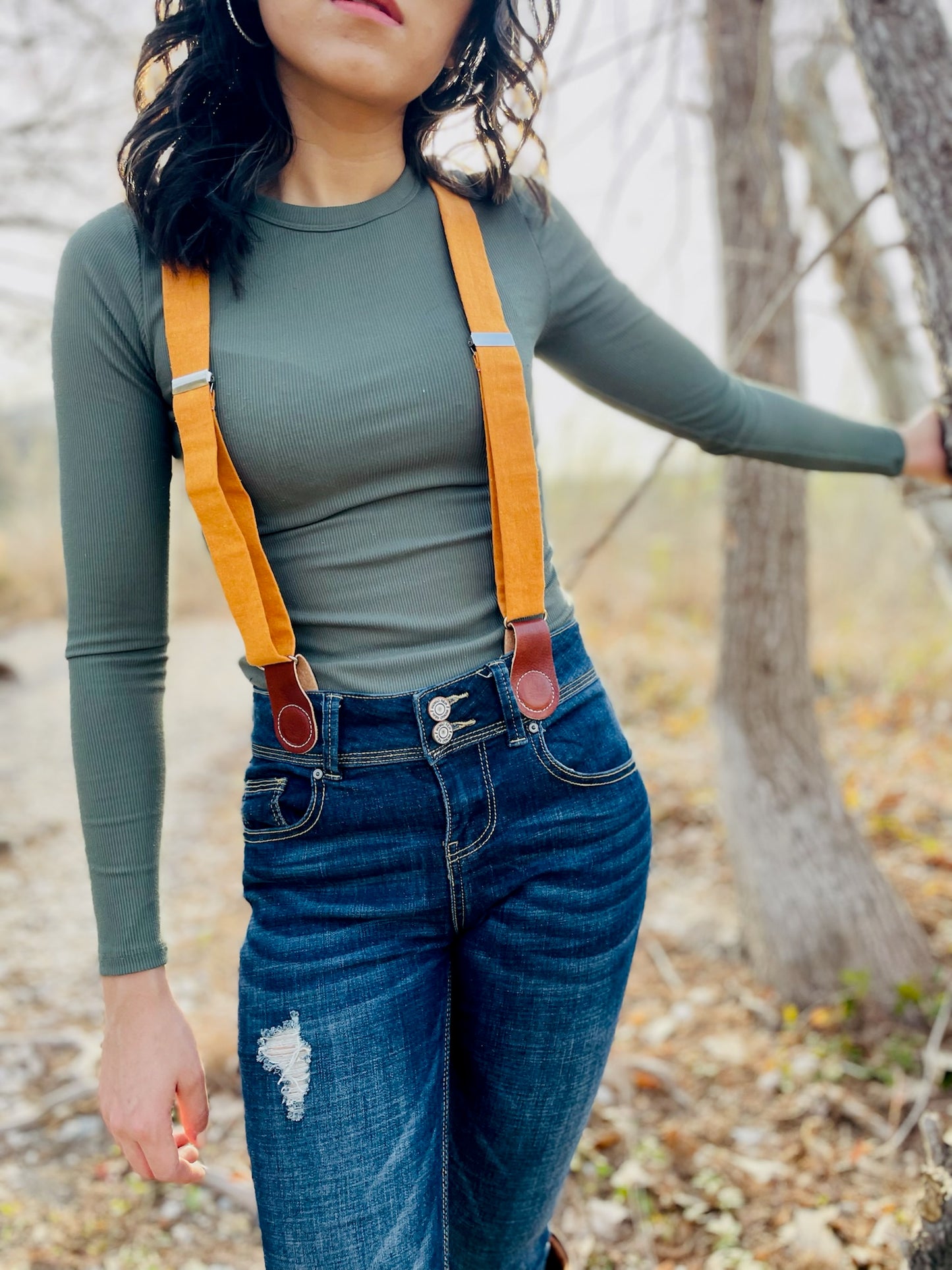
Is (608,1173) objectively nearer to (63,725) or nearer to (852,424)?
(852,424)

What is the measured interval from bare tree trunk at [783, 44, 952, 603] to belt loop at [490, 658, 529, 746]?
2.29 meters

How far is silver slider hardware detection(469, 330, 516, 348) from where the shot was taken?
1.09 metres

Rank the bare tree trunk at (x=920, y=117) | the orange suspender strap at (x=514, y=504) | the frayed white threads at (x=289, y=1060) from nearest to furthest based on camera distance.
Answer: the frayed white threads at (x=289, y=1060)
the orange suspender strap at (x=514, y=504)
the bare tree trunk at (x=920, y=117)

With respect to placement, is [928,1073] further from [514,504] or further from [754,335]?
[514,504]

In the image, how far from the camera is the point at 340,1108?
974 millimetres

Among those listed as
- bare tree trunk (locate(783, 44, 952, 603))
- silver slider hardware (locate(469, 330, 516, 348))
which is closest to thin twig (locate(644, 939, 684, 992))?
bare tree trunk (locate(783, 44, 952, 603))

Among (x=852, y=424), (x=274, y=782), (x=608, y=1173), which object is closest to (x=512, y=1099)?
(x=274, y=782)

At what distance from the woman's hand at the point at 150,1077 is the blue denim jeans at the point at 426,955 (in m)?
0.07

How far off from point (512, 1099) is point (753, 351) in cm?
225

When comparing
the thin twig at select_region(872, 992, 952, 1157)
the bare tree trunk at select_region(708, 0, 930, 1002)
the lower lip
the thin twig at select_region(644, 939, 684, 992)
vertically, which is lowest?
the thin twig at select_region(644, 939, 684, 992)

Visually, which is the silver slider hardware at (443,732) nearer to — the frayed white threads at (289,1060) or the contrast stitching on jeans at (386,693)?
the contrast stitching on jeans at (386,693)

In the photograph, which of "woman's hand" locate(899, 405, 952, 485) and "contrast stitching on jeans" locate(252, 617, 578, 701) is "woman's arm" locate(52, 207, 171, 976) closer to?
"contrast stitching on jeans" locate(252, 617, 578, 701)

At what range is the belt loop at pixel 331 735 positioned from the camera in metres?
1.02

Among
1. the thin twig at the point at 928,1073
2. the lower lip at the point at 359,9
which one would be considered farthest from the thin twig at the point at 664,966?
the lower lip at the point at 359,9
